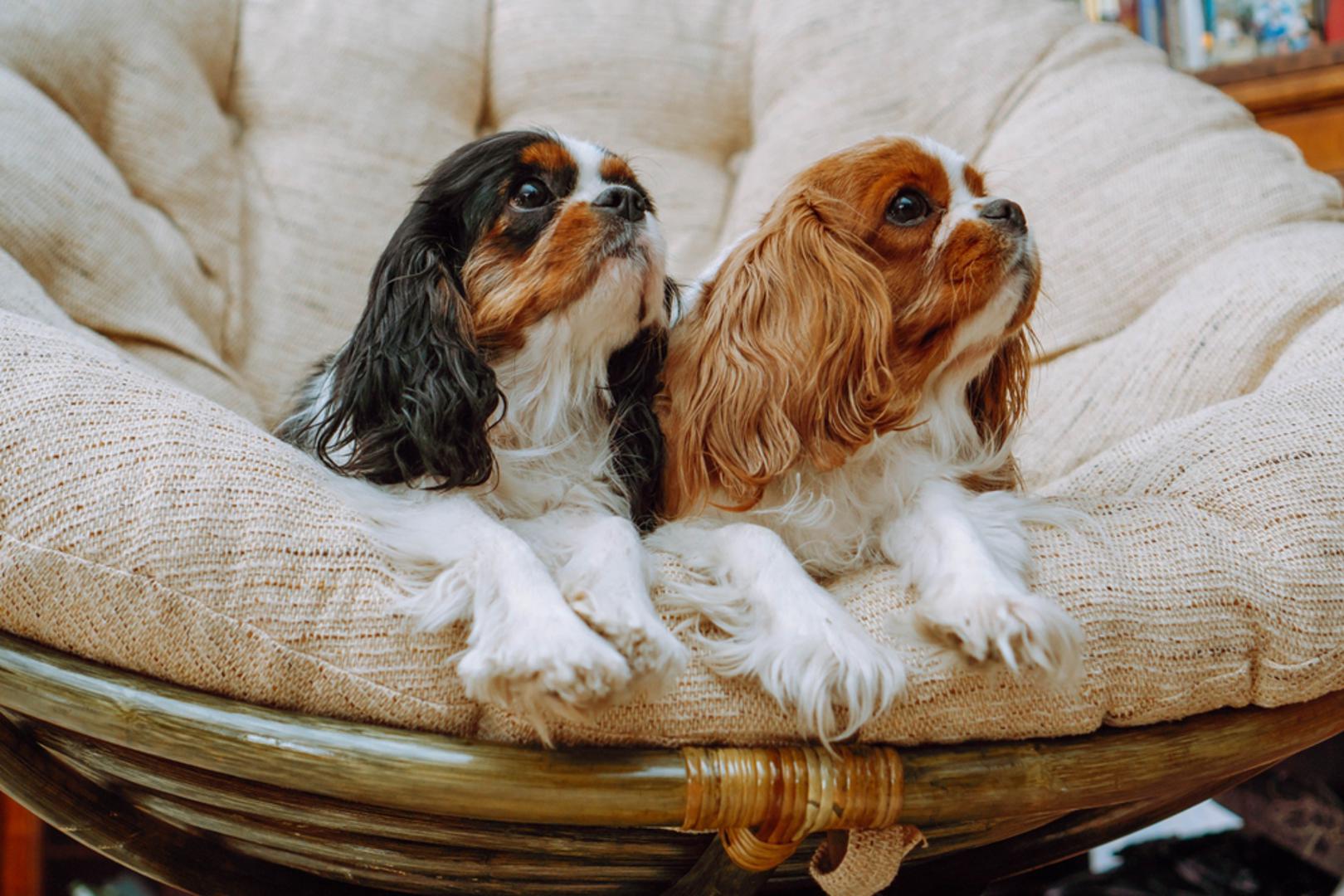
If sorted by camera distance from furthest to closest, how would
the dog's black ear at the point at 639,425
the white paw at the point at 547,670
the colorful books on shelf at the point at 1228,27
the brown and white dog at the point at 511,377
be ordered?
the colorful books on shelf at the point at 1228,27, the dog's black ear at the point at 639,425, the brown and white dog at the point at 511,377, the white paw at the point at 547,670

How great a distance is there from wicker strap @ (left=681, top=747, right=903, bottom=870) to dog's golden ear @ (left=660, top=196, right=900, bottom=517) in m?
0.42

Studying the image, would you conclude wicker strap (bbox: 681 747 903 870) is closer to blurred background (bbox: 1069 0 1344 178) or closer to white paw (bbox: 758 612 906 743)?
white paw (bbox: 758 612 906 743)

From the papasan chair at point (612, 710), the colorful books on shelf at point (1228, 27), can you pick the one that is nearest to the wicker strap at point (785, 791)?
the papasan chair at point (612, 710)

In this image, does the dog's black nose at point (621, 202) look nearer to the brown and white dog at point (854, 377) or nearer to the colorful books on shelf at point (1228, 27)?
the brown and white dog at point (854, 377)

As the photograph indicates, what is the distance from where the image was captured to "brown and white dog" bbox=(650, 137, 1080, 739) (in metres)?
1.38

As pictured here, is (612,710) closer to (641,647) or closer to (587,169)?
(641,647)

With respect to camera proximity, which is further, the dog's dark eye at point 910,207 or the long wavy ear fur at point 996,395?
the long wavy ear fur at point 996,395

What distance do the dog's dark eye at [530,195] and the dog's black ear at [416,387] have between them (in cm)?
11

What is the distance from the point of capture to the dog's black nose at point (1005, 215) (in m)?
1.41

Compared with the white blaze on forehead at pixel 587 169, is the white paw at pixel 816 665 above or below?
below

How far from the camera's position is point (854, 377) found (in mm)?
1426

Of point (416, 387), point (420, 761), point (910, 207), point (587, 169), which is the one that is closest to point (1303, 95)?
point (910, 207)

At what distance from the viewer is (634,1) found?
296 centimetres

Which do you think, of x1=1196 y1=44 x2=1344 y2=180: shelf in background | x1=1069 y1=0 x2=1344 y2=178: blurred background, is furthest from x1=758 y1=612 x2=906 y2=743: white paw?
x1=1196 y1=44 x2=1344 y2=180: shelf in background
